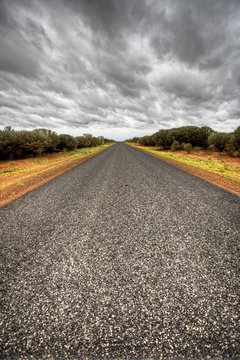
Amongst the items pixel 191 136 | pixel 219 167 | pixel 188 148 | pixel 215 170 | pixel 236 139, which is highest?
pixel 191 136

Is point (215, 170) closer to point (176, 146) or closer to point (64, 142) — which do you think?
point (176, 146)

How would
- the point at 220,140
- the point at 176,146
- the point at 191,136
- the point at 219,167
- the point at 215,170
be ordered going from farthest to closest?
the point at 191,136, the point at 176,146, the point at 220,140, the point at 219,167, the point at 215,170

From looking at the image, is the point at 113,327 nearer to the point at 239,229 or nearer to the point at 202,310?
the point at 202,310

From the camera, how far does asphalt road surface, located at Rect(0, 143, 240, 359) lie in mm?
1595

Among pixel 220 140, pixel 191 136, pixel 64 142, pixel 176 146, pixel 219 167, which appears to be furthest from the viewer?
pixel 191 136

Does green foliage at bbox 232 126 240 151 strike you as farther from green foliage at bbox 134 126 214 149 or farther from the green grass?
green foliage at bbox 134 126 214 149

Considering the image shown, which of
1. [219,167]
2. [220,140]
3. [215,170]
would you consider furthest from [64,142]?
[220,140]

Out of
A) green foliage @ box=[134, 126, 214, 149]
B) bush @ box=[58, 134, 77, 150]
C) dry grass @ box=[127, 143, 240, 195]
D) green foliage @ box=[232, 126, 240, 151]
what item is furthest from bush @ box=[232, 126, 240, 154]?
bush @ box=[58, 134, 77, 150]

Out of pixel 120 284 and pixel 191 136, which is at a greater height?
pixel 191 136

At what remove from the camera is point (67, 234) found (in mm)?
3520

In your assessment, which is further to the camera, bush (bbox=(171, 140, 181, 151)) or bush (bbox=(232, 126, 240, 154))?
bush (bbox=(171, 140, 181, 151))

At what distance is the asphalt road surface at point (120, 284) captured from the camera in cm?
159

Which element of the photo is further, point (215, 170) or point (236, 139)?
point (236, 139)

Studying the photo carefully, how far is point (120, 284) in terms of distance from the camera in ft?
7.50
